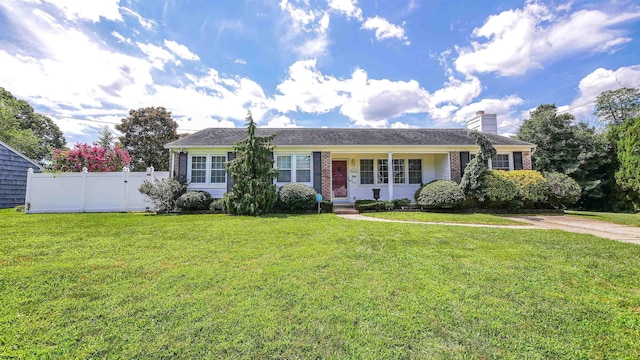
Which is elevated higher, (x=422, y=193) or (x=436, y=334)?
(x=422, y=193)

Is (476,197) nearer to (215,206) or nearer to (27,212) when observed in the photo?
(215,206)

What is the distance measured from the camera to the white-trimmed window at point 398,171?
14.4 metres

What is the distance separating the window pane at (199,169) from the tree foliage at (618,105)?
3080 centimetres

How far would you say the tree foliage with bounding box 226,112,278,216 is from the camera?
10477mm

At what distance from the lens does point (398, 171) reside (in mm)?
14469

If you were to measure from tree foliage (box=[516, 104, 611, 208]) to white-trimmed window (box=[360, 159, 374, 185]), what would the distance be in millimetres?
11852

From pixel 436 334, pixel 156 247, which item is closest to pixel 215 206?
pixel 156 247

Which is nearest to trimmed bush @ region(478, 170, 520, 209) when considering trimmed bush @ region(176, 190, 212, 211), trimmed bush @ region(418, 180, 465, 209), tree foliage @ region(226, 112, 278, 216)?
trimmed bush @ region(418, 180, 465, 209)

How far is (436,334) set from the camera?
91.4 inches

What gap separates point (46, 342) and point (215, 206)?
9.43 metres

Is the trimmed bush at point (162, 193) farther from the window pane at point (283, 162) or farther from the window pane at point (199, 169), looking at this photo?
the window pane at point (283, 162)

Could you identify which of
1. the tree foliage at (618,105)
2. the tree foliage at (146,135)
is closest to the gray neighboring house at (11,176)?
the tree foliage at (146,135)

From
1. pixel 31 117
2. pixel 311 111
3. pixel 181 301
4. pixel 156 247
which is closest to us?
pixel 181 301

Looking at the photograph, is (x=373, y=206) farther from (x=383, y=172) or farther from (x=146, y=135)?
(x=146, y=135)
